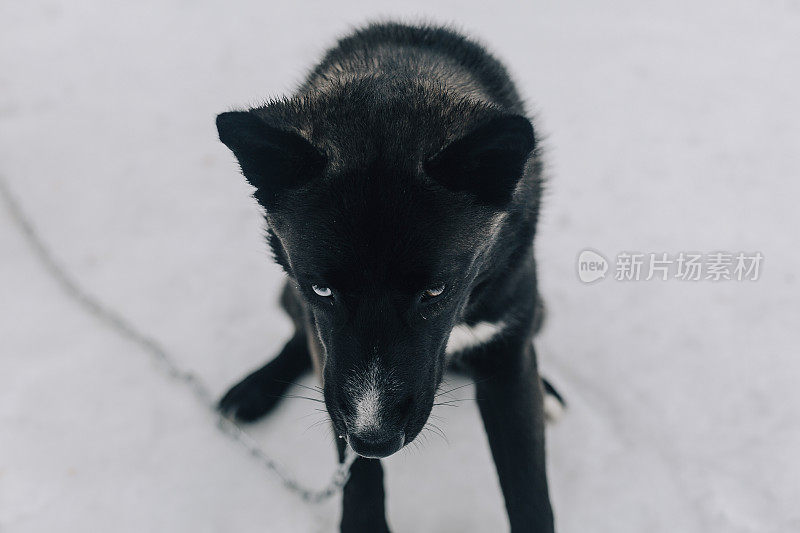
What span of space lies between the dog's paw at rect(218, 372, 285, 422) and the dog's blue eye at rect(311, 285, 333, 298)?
1.08m

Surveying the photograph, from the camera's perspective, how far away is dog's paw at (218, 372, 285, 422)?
2479 millimetres

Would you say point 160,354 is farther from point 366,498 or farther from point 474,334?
point 474,334

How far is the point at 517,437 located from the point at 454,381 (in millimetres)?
505

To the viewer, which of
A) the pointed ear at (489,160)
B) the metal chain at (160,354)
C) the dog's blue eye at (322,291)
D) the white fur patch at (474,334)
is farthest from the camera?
the metal chain at (160,354)

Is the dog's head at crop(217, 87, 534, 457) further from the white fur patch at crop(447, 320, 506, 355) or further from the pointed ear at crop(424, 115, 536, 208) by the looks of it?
the white fur patch at crop(447, 320, 506, 355)

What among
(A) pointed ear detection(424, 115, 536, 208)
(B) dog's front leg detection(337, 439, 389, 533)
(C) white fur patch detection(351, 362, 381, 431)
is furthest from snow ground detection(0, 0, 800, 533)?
(C) white fur patch detection(351, 362, 381, 431)

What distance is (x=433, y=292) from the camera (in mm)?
1504

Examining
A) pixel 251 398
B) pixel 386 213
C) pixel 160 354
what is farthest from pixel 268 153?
pixel 160 354

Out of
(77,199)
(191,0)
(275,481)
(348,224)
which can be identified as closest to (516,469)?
(275,481)

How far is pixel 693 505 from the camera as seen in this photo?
2217 mm

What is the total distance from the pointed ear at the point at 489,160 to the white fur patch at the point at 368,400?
43cm

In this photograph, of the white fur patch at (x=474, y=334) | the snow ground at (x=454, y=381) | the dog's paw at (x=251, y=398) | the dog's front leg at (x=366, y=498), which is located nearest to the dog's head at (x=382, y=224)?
the white fur patch at (x=474, y=334)

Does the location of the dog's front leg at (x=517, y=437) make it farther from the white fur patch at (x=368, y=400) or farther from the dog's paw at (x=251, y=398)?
the dog's paw at (x=251, y=398)

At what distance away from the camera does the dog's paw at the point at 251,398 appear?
2479 mm
